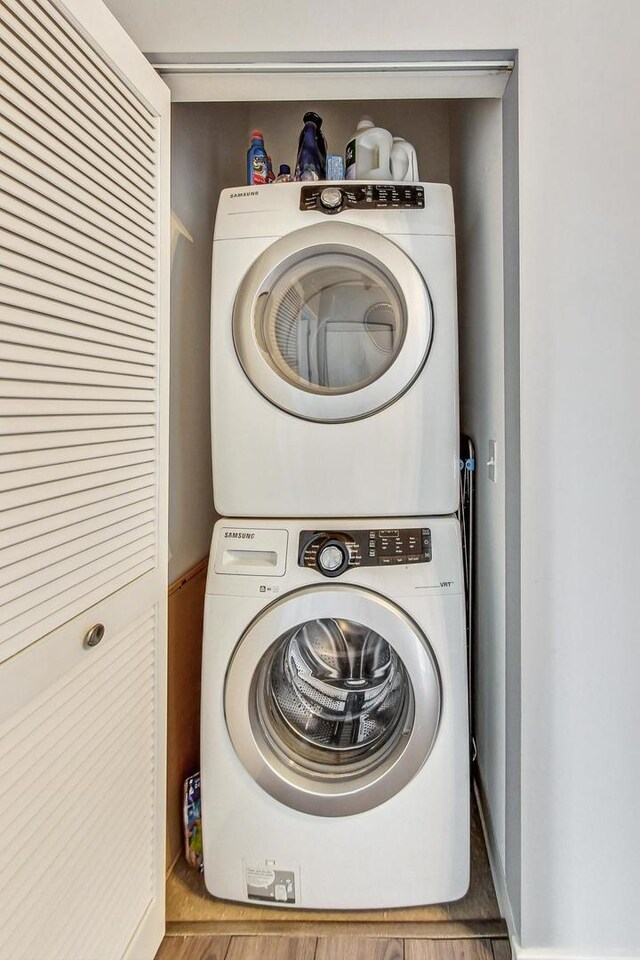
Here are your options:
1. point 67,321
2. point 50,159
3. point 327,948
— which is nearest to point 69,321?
point 67,321

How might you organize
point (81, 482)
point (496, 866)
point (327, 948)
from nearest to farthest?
point (81, 482) → point (327, 948) → point (496, 866)

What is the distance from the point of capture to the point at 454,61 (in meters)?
1.18

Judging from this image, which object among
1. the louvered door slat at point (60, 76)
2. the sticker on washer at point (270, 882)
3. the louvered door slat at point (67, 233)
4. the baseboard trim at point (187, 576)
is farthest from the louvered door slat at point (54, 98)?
the sticker on washer at point (270, 882)

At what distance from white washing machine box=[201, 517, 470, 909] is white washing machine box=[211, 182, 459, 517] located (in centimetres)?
11

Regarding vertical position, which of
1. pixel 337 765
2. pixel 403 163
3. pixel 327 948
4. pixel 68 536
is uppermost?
pixel 403 163

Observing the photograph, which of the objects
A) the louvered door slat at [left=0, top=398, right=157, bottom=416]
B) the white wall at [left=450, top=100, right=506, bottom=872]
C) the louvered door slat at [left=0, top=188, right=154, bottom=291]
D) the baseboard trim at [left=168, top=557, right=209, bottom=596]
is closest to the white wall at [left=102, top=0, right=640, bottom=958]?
the white wall at [left=450, top=100, right=506, bottom=872]

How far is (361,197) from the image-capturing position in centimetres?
135

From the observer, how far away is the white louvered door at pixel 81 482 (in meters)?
0.76

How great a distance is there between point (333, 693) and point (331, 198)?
123 centimetres

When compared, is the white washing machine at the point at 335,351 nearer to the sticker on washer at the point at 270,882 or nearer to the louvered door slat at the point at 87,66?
the louvered door slat at the point at 87,66

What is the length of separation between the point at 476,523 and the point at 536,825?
2.46 feet

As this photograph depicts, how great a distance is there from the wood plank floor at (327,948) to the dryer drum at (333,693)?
38 centimetres

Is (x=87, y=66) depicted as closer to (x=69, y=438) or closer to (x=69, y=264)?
(x=69, y=264)

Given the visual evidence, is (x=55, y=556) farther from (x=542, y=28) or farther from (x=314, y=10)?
(x=542, y=28)
